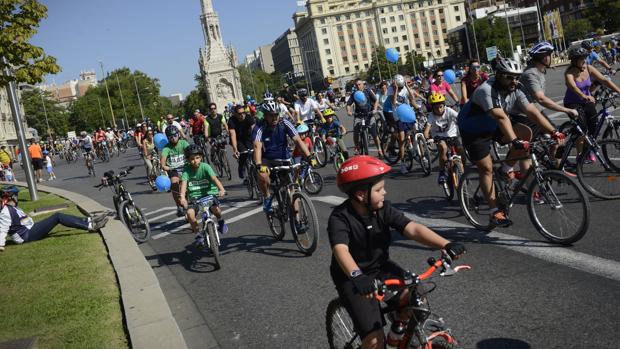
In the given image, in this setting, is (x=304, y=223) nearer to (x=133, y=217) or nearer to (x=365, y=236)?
(x=365, y=236)

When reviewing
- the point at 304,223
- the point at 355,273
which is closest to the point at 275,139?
the point at 304,223

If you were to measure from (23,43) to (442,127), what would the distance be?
33.1 ft

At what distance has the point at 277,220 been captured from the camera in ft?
30.1

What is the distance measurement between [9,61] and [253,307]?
11276 millimetres

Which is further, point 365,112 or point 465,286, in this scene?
point 365,112

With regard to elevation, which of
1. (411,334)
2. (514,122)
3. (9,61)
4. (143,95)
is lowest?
(411,334)

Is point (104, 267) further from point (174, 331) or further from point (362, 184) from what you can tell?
point (362, 184)

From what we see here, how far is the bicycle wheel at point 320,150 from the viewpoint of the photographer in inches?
659

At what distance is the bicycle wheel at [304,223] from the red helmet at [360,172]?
399cm

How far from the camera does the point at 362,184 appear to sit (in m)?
3.74

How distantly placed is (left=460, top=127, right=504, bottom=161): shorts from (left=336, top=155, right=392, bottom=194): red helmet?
382 centimetres

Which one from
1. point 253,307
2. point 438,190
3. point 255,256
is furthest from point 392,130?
point 253,307

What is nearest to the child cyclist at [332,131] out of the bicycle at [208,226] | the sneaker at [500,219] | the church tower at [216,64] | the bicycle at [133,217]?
the bicycle at [133,217]

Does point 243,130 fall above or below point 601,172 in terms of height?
above
